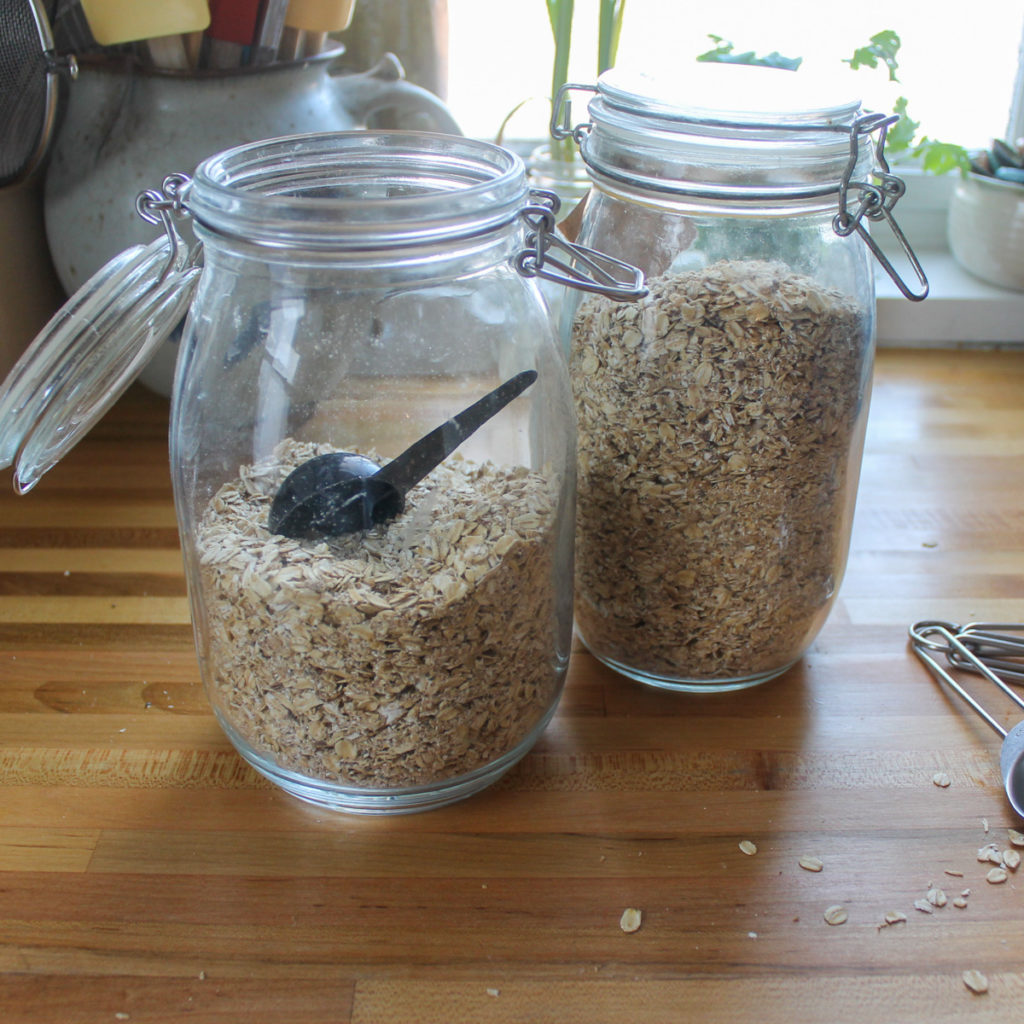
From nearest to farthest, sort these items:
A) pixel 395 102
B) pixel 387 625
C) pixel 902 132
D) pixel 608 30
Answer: pixel 387 625
pixel 395 102
pixel 608 30
pixel 902 132

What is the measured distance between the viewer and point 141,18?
95cm

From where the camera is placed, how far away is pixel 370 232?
541 millimetres

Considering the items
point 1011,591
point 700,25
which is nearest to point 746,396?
point 1011,591

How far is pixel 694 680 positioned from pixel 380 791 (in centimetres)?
26

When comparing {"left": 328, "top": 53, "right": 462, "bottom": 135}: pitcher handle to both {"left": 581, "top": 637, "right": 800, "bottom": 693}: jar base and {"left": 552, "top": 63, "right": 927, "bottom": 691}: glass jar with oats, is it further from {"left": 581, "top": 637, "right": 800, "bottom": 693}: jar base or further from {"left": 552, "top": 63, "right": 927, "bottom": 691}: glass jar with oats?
{"left": 581, "top": 637, "right": 800, "bottom": 693}: jar base

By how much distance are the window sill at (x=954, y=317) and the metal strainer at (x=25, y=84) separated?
3.34ft

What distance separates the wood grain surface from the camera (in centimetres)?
59

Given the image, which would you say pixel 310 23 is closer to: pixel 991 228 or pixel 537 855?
pixel 537 855

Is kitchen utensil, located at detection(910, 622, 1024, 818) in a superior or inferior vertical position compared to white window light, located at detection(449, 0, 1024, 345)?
inferior

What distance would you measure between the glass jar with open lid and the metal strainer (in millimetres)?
471

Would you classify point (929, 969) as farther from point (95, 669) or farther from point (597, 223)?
point (95, 669)

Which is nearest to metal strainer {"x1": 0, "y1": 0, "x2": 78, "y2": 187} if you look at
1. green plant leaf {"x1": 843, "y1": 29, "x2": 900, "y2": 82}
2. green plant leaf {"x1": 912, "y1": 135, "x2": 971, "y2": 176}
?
green plant leaf {"x1": 843, "y1": 29, "x2": 900, "y2": 82}

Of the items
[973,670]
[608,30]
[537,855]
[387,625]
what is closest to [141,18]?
[608,30]

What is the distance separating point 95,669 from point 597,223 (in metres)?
0.52
